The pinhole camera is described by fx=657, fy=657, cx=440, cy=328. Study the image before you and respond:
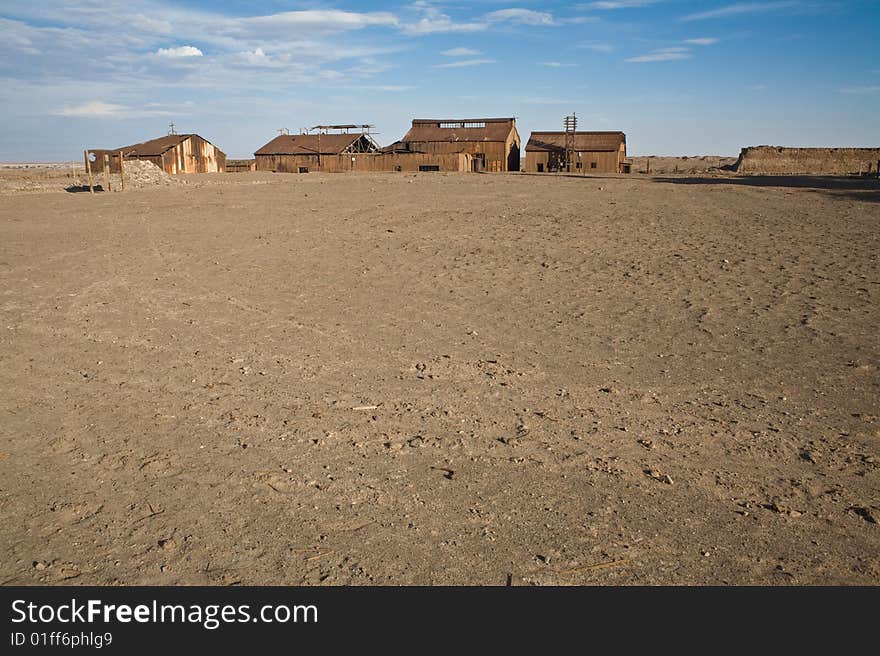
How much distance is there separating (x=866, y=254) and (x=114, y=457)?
13449 millimetres

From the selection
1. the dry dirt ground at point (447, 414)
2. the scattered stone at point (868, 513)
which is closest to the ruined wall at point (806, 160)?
the dry dirt ground at point (447, 414)

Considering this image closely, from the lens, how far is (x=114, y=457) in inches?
204

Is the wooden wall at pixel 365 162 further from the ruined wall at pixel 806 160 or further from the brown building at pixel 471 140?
the ruined wall at pixel 806 160

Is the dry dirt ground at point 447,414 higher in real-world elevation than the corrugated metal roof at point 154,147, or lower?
lower

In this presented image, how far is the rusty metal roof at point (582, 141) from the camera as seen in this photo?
59.6 meters

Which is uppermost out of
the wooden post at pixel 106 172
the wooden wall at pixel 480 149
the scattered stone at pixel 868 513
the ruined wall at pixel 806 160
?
the wooden wall at pixel 480 149

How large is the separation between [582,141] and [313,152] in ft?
81.5

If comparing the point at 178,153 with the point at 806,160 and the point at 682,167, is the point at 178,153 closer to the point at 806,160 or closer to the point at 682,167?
the point at 806,160

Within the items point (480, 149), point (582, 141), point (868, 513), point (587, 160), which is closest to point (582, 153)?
point (587, 160)

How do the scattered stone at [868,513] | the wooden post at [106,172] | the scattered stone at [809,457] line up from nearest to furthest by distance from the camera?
the scattered stone at [868,513], the scattered stone at [809,457], the wooden post at [106,172]

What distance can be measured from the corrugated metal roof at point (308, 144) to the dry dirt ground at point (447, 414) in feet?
159

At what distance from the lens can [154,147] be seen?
53.2 metres

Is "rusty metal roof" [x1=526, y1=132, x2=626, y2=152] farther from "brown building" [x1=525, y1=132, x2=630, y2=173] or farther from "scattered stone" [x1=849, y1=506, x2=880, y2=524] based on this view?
"scattered stone" [x1=849, y1=506, x2=880, y2=524]
